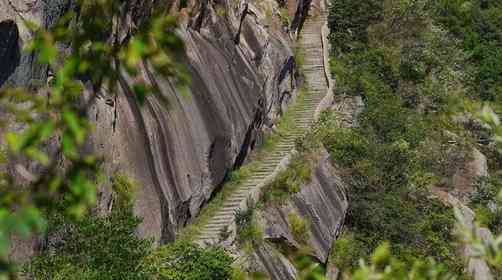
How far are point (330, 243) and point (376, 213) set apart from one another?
11.5 feet

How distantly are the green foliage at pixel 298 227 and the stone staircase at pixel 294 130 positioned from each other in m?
1.43

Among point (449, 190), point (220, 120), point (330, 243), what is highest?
point (220, 120)

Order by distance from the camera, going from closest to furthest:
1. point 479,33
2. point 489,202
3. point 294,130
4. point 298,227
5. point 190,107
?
1. point 190,107
2. point 298,227
3. point 294,130
4. point 489,202
5. point 479,33

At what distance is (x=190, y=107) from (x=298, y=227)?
4.82m

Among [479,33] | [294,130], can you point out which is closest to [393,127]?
[294,130]

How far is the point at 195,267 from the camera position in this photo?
763 inches

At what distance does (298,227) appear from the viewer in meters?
25.9

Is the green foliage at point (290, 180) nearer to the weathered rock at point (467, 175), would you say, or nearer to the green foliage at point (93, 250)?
the green foliage at point (93, 250)

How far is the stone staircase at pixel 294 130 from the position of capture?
2425 centimetres

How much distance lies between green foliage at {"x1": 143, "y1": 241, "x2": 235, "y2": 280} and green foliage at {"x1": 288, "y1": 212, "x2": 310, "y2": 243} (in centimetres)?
564

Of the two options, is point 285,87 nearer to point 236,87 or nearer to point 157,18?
point 236,87

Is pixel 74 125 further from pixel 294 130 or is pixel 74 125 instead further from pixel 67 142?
pixel 294 130

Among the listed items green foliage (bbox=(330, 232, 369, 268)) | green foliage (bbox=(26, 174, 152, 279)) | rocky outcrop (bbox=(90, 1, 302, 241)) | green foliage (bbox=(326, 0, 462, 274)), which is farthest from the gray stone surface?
green foliage (bbox=(26, 174, 152, 279))

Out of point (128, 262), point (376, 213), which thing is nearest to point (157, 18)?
point (128, 262)
